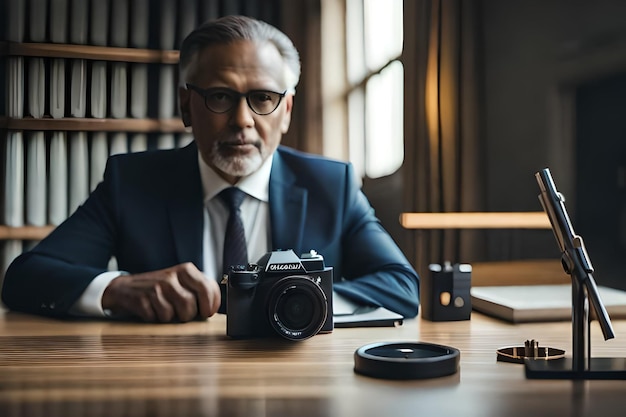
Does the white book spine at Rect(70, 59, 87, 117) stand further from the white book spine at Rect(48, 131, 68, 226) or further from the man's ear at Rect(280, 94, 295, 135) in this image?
the man's ear at Rect(280, 94, 295, 135)

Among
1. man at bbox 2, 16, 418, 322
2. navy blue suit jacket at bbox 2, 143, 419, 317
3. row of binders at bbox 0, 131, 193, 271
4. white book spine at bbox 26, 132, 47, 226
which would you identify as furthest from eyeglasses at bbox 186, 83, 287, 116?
white book spine at bbox 26, 132, 47, 226

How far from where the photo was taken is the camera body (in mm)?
820

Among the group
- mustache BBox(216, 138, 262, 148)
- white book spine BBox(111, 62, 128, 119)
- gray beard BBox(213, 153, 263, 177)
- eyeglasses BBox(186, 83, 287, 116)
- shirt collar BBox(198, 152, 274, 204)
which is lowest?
shirt collar BBox(198, 152, 274, 204)

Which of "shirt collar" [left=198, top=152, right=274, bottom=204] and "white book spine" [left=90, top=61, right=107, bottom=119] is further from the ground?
"white book spine" [left=90, top=61, right=107, bottom=119]

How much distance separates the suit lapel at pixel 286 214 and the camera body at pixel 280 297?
61 cm

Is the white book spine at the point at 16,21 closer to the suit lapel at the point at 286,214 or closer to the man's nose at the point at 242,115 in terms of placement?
the man's nose at the point at 242,115

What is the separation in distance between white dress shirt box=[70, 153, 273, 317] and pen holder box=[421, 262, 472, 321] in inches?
23.0

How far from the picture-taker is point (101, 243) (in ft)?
4.81

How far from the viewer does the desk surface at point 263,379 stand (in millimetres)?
566

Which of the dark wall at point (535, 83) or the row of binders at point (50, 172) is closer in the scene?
the dark wall at point (535, 83)

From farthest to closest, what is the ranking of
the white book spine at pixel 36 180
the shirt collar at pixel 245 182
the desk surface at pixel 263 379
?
the white book spine at pixel 36 180
the shirt collar at pixel 245 182
the desk surface at pixel 263 379

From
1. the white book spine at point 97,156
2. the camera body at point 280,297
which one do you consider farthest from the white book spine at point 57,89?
the camera body at point 280,297

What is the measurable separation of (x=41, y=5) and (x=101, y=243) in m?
0.78

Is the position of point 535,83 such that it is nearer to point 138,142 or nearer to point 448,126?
point 448,126
